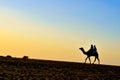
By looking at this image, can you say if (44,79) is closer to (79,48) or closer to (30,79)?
(30,79)

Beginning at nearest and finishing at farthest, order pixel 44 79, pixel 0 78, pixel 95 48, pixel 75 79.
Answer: pixel 0 78 → pixel 44 79 → pixel 75 79 → pixel 95 48

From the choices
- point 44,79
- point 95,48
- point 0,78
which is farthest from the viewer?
point 95,48

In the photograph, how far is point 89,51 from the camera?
46188mm

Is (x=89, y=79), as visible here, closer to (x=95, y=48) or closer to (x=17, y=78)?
(x=17, y=78)

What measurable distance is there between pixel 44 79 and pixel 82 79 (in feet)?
8.34

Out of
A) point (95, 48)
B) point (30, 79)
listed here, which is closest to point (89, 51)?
point (95, 48)

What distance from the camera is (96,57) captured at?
47.4m

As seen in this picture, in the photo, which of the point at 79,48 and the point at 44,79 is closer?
the point at 44,79

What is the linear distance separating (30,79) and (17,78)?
569 millimetres

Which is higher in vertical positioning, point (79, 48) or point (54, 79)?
point (79, 48)

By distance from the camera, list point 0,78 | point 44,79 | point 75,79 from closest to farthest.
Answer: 1. point 0,78
2. point 44,79
3. point 75,79

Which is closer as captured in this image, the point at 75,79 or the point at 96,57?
the point at 75,79

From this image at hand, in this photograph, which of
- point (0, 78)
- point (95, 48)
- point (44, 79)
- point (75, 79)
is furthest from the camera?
point (95, 48)

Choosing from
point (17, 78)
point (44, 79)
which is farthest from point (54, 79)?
point (17, 78)
